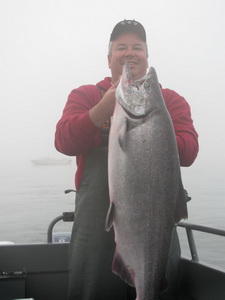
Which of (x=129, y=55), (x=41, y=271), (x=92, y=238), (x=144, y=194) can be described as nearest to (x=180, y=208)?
(x=144, y=194)

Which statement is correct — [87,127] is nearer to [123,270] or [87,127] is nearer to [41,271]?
[123,270]

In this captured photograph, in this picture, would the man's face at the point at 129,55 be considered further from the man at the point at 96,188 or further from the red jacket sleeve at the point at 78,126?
the red jacket sleeve at the point at 78,126

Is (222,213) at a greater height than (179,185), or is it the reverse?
(179,185)

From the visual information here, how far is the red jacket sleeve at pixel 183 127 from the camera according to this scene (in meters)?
2.83

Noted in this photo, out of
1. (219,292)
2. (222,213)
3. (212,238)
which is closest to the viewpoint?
(219,292)

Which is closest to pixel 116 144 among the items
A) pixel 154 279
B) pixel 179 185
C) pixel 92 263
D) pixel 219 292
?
pixel 179 185

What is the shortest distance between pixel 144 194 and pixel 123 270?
1.81 ft

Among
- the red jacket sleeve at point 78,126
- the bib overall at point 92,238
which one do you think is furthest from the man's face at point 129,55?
the bib overall at point 92,238

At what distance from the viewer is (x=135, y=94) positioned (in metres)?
2.40

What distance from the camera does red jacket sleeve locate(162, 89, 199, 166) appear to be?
283 centimetres

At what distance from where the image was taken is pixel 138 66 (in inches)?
119

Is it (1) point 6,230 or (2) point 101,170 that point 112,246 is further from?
(1) point 6,230

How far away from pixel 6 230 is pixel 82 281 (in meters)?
17.5

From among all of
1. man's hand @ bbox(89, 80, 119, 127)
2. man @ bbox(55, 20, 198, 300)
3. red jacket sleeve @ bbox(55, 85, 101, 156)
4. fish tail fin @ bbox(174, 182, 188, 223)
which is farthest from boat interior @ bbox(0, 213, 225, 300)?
man's hand @ bbox(89, 80, 119, 127)
